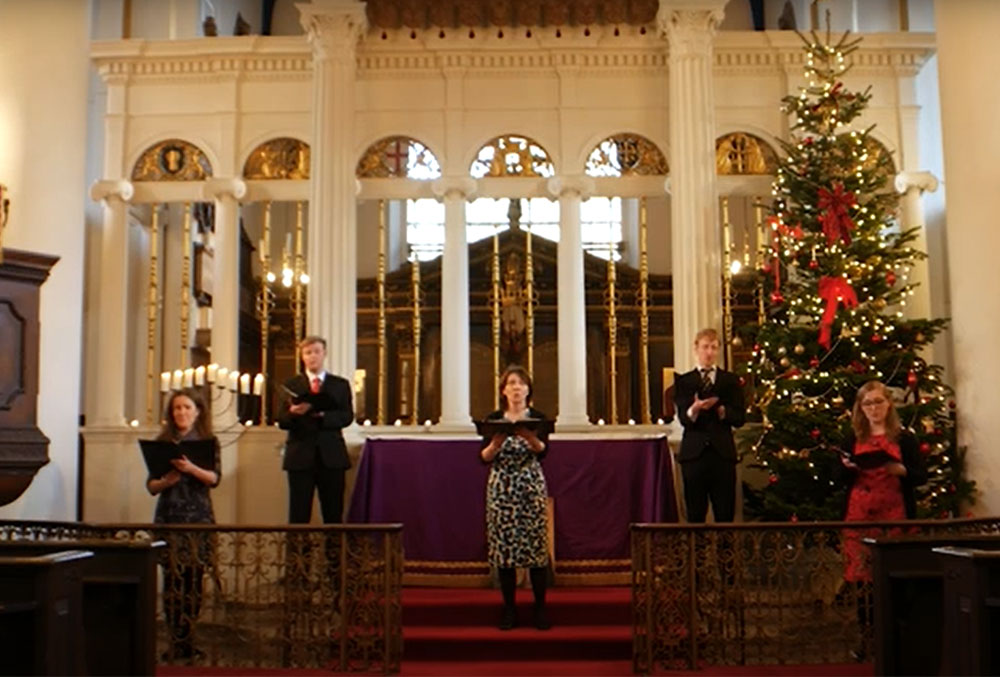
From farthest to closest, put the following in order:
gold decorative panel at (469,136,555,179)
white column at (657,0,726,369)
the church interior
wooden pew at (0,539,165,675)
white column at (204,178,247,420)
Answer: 1. gold decorative panel at (469,136,555,179)
2. white column at (204,178,247,420)
3. white column at (657,0,726,369)
4. the church interior
5. wooden pew at (0,539,165,675)

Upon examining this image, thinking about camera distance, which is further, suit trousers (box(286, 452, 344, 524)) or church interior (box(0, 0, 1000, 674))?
church interior (box(0, 0, 1000, 674))

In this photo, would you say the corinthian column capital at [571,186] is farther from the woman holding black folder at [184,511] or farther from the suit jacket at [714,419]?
the woman holding black folder at [184,511]

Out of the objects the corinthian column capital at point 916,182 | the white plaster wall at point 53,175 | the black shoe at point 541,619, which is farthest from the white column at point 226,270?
the corinthian column capital at point 916,182

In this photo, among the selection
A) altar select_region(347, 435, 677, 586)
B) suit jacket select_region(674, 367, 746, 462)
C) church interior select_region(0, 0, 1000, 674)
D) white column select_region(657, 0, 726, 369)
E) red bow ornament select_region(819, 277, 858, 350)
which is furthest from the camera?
white column select_region(657, 0, 726, 369)

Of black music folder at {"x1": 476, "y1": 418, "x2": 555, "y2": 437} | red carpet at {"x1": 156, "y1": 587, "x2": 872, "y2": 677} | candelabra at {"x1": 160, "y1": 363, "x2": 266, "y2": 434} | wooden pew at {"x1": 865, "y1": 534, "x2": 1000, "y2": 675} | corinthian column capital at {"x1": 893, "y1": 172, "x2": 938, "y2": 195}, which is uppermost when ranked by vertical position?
corinthian column capital at {"x1": 893, "y1": 172, "x2": 938, "y2": 195}

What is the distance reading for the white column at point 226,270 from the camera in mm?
9523

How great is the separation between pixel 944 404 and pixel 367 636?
4.74m

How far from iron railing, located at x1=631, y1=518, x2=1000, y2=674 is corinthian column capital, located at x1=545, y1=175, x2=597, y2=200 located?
161 inches

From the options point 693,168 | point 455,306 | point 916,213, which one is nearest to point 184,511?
point 455,306

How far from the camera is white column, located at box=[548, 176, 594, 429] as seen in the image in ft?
30.6

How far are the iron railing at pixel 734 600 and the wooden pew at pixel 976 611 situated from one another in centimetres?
110

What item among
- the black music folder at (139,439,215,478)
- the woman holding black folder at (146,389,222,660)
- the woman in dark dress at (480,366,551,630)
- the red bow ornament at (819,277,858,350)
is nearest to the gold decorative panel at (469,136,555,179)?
the red bow ornament at (819,277,858,350)

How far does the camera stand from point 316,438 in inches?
274

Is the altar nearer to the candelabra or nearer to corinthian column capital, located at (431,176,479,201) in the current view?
the candelabra
